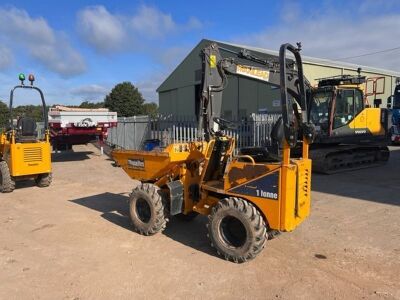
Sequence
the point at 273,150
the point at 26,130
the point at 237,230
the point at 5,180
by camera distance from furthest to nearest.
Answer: the point at 26,130
the point at 5,180
the point at 273,150
the point at 237,230

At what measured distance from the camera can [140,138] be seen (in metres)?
18.9

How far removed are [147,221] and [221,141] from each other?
1704 mm

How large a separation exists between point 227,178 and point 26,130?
6.84 m

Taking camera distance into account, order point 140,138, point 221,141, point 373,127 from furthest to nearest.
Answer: point 140,138 < point 373,127 < point 221,141

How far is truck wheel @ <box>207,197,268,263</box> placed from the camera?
15.8ft

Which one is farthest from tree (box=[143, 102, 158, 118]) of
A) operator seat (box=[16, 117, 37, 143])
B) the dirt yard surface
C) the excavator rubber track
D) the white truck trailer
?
the dirt yard surface

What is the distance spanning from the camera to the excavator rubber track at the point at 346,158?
1187cm

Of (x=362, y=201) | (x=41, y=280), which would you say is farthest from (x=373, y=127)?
(x=41, y=280)

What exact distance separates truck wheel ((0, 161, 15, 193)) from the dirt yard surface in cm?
123

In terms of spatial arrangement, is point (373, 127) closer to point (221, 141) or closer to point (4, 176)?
point (221, 141)

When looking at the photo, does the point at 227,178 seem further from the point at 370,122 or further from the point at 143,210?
the point at 370,122

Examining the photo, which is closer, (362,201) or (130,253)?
(130,253)

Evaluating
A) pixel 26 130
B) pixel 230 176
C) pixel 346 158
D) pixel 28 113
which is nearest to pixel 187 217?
pixel 230 176

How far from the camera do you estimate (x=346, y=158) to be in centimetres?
1265
